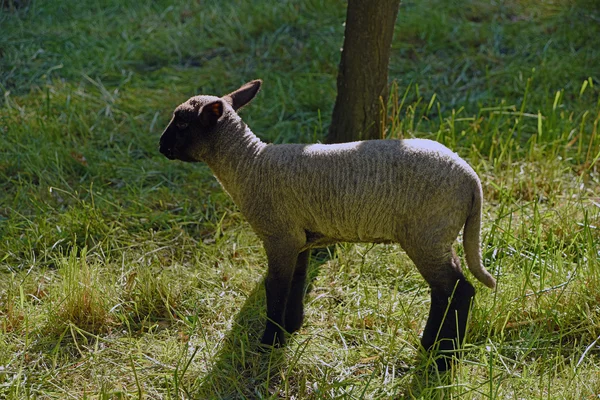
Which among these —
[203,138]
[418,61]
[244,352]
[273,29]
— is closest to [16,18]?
[273,29]

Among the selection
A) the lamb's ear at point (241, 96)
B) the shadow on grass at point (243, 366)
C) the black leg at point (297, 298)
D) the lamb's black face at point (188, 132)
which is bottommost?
the shadow on grass at point (243, 366)

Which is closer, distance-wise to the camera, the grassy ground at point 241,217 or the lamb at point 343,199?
the lamb at point 343,199

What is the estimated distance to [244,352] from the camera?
3787mm

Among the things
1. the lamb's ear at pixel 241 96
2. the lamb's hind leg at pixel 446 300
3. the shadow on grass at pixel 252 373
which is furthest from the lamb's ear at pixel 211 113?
the lamb's hind leg at pixel 446 300

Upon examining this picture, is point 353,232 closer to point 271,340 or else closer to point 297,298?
point 297,298

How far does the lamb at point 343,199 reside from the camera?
11.3 ft

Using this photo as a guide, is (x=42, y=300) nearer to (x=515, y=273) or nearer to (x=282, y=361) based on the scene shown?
(x=282, y=361)

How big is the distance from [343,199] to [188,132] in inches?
36.3

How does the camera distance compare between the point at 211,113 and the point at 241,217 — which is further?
the point at 241,217

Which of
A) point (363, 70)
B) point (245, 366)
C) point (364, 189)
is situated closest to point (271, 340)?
point (245, 366)

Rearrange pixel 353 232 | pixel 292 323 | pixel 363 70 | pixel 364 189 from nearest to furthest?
pixel 364 189 < pixel 353 232 < pixel 292 323 < pixel 363 70

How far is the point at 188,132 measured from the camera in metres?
3.82

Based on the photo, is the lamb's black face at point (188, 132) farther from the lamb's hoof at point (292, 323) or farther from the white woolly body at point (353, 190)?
the lamb's hoof at point (292, 323)

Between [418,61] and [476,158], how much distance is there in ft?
6.82
